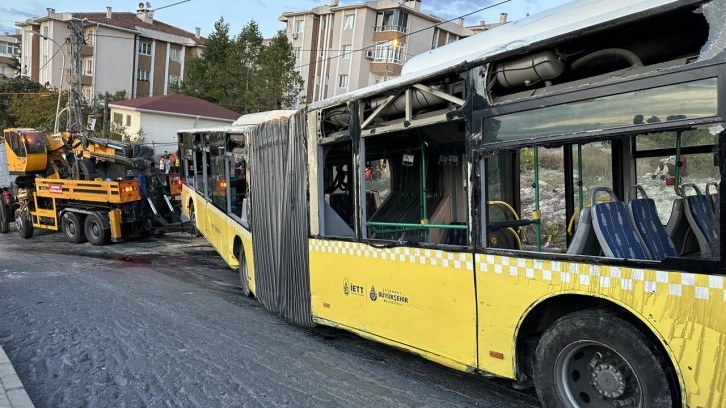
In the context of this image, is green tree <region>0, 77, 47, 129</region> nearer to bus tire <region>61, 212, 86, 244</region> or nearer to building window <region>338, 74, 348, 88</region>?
building window <region>338, 74, 348, 88</region>

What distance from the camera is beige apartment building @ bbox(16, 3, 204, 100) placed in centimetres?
4909

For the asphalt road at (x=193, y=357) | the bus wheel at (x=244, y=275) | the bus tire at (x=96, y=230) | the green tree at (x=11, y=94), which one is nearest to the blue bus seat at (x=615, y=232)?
the asphalt road at (x=193, y=357)

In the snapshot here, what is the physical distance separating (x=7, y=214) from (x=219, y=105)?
2197 cm

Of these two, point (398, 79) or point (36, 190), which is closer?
point (398, 79)

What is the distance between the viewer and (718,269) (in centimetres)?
277

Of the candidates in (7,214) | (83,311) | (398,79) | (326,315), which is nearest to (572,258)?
(398,79)

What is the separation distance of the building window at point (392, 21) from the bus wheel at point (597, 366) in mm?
46405

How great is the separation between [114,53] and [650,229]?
54.4 meters

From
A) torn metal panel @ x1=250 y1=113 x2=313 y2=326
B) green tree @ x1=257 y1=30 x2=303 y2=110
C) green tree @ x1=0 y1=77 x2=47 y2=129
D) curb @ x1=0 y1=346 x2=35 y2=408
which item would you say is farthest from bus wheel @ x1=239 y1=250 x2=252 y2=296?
green tree @ x1=0 y1=77 x2=47 y2=129

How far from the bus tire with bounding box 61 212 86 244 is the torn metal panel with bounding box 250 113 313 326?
32.3 feet

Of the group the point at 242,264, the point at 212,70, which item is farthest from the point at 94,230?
the point at 212,70

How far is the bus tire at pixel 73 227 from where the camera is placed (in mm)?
15219

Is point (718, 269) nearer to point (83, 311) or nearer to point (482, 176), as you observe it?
point (482, 176)

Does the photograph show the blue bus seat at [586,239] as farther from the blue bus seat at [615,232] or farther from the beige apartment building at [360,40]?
the beige apartment building at [360,40]
